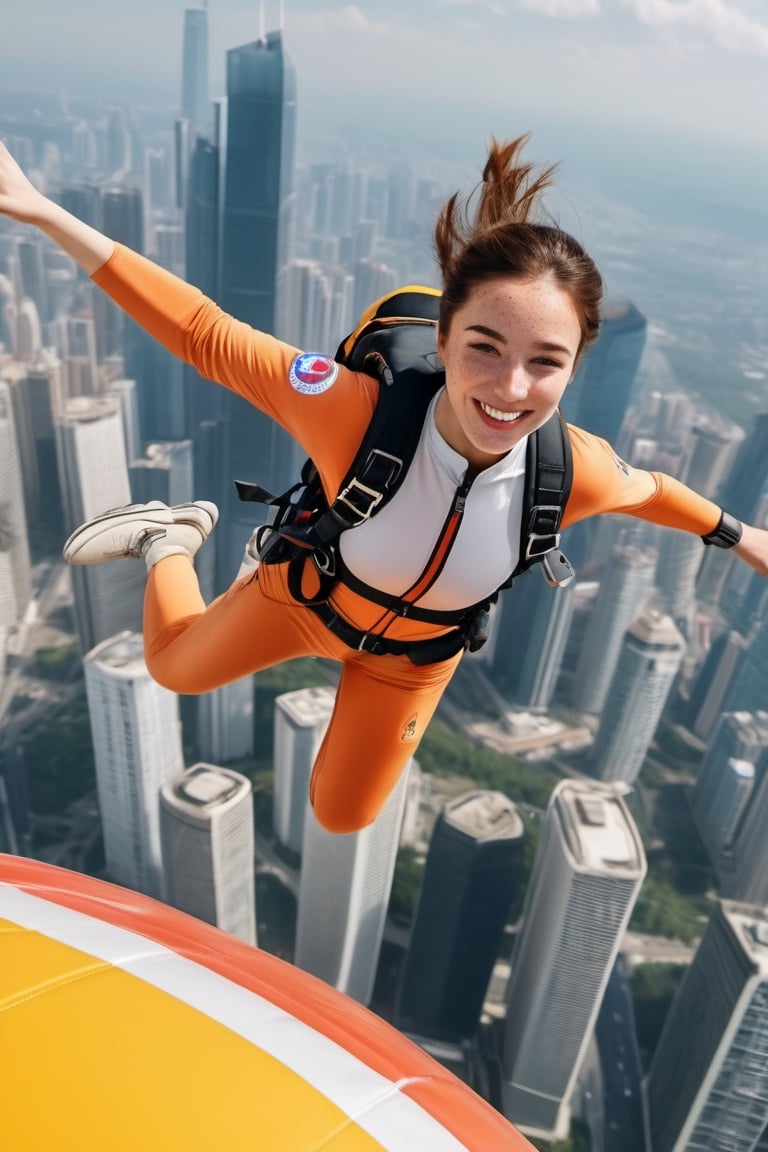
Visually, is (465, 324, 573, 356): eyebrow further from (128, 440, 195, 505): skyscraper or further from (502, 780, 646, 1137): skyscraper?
(128, 440, 195, 505): skyscraper

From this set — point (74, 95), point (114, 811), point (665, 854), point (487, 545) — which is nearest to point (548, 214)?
point (487, 545)

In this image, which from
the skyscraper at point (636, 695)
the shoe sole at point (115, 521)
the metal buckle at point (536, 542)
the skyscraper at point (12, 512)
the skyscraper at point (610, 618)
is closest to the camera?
the metal buckle at point (536, 542)

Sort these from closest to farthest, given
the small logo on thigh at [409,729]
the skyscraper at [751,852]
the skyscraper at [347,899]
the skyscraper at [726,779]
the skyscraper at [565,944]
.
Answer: the small logo on thigh at [409,729], the skyscraper at [565,944], the skyscraper at [347,899], the skyscraper at [751,852], the skyscraper at [726,779]

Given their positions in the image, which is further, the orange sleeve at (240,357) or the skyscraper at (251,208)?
the skyscraper at (251,208)

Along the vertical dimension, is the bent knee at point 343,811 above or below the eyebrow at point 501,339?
Result: below

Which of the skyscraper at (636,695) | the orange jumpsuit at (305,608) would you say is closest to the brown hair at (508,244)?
the orange jumpsuit at (305,608)

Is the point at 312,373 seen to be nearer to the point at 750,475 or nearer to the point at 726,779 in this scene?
the point at 726,779

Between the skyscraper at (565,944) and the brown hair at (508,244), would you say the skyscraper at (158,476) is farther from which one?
the brown hair at (508,244)
